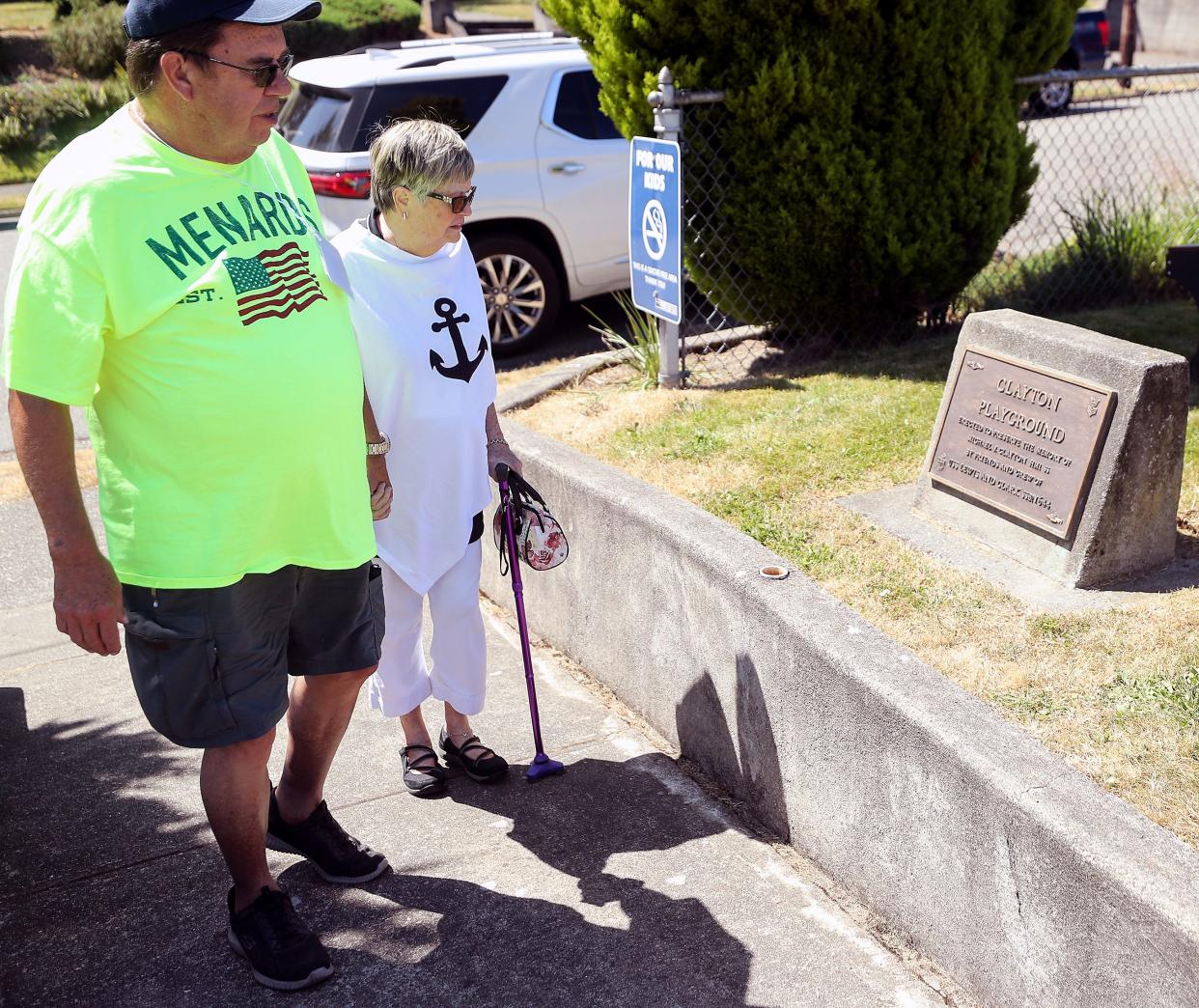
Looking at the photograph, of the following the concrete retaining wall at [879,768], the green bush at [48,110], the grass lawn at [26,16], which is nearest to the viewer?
the concrete retaining wall at [879,768]

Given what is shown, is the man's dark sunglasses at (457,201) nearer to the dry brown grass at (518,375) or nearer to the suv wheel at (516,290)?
the dry brown grass at (518,375)

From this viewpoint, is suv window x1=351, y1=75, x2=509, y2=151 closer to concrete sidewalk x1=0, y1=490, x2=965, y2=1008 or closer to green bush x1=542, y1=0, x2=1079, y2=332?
green bush x1=542, y1=0, x2=1079, y2=332

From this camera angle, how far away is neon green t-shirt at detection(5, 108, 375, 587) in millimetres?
2432

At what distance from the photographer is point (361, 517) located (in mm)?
2932

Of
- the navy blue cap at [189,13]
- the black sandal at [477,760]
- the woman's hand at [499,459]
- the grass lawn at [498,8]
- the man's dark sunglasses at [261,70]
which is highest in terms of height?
the grass lawn at [498,8]

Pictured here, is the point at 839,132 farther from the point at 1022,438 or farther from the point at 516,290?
the point at 516,290

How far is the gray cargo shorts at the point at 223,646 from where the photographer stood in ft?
8.82

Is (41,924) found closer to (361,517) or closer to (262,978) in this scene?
(262,978)

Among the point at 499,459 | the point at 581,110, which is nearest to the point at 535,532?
the point at 499,459

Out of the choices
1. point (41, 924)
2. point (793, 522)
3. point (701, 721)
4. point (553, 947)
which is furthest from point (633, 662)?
point (41, 924)

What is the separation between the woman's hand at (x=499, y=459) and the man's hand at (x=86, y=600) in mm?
1258

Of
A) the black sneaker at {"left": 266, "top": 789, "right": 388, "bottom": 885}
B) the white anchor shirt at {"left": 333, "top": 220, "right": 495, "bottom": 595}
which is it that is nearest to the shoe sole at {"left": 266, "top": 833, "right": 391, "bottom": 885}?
the black sneaker at {"left": 266, "top": 789, "right": 388, "bottom": 885}

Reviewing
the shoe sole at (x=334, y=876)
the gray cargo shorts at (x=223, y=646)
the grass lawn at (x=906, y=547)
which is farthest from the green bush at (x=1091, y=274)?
the gray cargo shorts at (x=223, y=646)

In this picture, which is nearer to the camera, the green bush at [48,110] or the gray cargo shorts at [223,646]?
the gray cargo shorts at [223,646]
